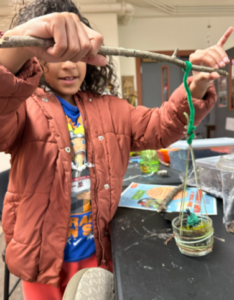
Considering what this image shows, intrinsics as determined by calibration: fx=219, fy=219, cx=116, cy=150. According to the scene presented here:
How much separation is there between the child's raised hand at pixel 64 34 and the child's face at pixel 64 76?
1.17 ft

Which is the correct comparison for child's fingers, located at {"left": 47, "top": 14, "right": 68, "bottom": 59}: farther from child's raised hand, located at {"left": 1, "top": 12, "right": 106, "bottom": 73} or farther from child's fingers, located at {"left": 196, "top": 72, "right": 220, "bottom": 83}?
child's fingers, located at {"left": 196, "top": 72, "right": 220, "bottom": 83}

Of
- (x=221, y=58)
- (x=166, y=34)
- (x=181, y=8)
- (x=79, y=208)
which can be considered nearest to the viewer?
(x=221, y=58)

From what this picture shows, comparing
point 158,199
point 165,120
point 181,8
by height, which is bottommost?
point 158,199

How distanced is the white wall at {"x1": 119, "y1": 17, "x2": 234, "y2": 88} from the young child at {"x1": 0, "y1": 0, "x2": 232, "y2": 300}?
2455 mm

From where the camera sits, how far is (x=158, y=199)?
2.57 feet

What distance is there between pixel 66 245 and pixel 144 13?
3.16 meters

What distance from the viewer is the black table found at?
0.38 metres

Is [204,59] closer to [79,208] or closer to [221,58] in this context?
[221,58]

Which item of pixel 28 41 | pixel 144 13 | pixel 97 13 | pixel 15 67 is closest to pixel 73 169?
pixel 15 67

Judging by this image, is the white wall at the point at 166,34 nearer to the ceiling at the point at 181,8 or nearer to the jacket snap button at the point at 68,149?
the ceiling at the point at 181,8

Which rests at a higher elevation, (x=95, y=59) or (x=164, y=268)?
(x=95, y=59)

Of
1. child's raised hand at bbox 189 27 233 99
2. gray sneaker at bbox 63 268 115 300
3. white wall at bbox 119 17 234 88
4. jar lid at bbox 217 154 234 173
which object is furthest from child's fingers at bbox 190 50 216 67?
white wall at bbox 119 17 234 88

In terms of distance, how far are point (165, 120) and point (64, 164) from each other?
1.22 ft

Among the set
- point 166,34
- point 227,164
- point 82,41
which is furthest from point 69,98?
point 166,34
